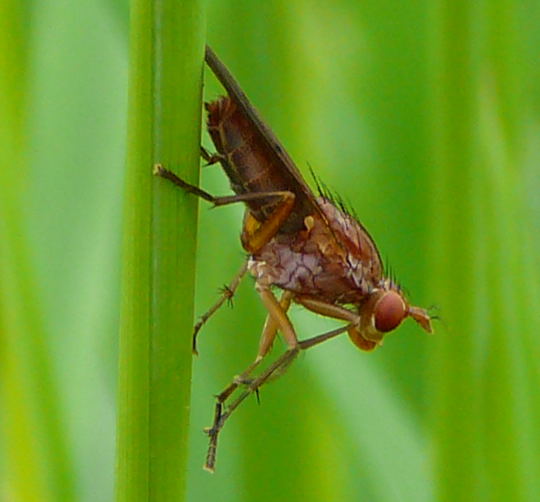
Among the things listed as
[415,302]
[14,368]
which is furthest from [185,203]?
[415,302]

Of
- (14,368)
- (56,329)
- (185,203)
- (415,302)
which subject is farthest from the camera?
(415,302)

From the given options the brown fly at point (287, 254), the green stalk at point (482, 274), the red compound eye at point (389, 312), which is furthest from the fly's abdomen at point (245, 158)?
the green stalk at point (482, 274)

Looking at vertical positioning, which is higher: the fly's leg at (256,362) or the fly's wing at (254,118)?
the fly's wing at (254,118)

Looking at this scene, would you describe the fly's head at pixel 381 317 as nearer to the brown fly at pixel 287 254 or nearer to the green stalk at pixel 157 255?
the brown fly at pixel 287 254

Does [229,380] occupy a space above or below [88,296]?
below

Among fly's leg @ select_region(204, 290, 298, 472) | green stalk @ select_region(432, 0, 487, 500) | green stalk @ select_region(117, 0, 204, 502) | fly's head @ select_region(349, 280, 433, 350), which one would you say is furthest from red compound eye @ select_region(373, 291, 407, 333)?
green stalk @ select_region(117, 0, 204, 502)

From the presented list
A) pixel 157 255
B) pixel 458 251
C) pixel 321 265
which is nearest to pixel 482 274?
pixel 458 251

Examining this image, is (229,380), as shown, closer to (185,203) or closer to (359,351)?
(359,351)

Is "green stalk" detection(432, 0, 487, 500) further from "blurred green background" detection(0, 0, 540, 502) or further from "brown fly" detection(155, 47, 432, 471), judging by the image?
"brown fly" detection(155, 47, 432, 471)
